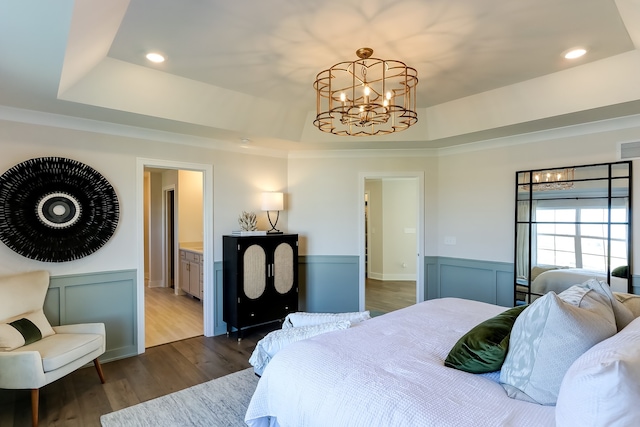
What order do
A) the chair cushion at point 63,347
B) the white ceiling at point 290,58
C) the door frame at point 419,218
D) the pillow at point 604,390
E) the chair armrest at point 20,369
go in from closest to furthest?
the pillow at point 604,390, the white ceiling at point 290,58, the chair armrest at point 20,369, the chair cushion at point 63,347, the door frame at point 419,218

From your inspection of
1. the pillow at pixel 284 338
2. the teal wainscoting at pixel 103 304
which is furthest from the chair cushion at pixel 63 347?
the pillow at pixel 284 338

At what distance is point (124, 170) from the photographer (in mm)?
3465

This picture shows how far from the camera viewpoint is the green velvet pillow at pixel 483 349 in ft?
5.05

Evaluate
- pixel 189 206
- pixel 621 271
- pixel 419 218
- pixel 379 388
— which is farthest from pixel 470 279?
pixel 189 206

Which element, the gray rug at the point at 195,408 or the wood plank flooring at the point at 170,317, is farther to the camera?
the wood plank flooring at the point at 170,317

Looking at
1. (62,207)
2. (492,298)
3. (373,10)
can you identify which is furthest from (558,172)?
(62,207)

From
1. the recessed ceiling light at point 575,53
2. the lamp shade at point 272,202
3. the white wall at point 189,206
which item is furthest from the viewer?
the white wall at point 189,206

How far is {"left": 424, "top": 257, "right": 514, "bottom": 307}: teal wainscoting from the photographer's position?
4.02m

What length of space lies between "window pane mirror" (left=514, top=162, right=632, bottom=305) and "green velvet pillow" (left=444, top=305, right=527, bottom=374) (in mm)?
2333

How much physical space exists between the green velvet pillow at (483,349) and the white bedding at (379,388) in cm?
4

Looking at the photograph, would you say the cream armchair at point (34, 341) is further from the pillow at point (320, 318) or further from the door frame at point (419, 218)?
the door frame at point (419, 218)

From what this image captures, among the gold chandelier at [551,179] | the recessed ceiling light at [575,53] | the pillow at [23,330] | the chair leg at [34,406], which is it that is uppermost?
the recessed ceiling light at [575,53]

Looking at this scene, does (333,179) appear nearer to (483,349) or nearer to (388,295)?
(388,295)

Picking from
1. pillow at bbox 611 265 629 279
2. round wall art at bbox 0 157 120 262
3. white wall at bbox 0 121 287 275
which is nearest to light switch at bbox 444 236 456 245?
pillow at bbox 611 265 629 279
